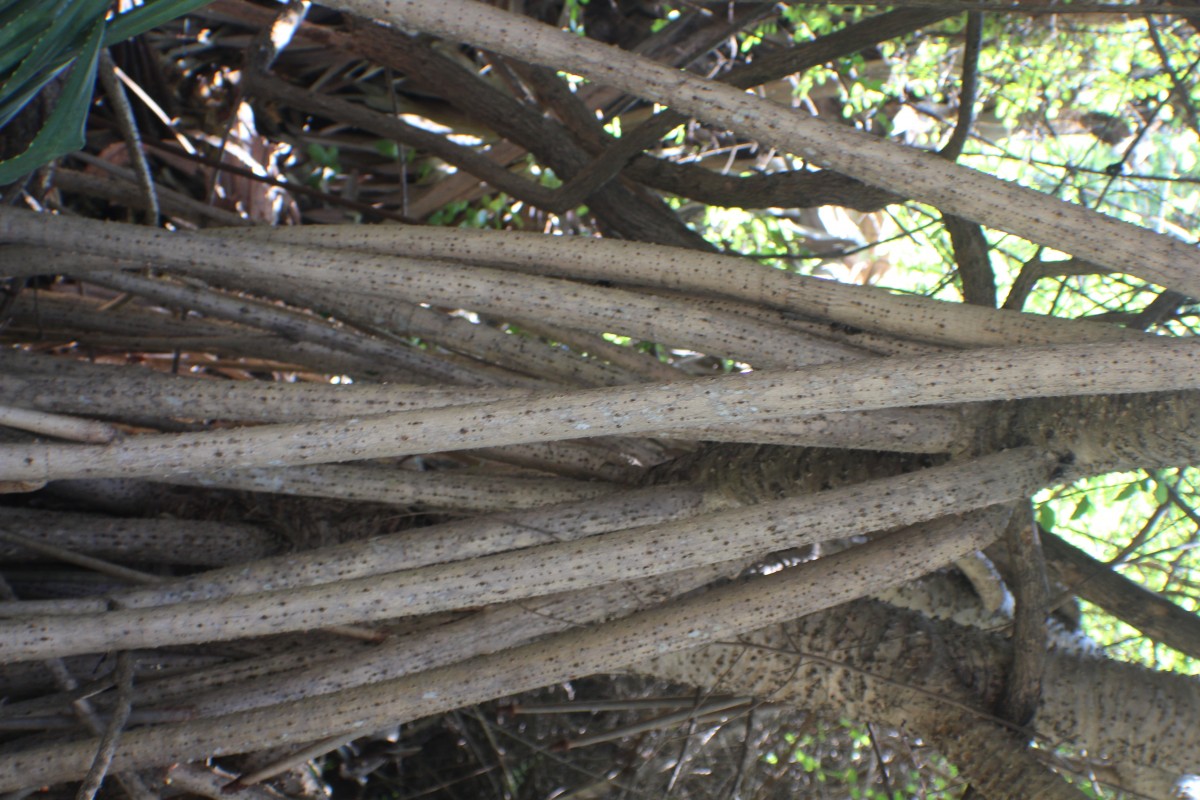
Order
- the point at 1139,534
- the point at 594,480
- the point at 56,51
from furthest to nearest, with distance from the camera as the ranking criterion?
the point at 1139,534 → the point at 594,480 → the point at 56,51

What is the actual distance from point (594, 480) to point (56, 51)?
90cm

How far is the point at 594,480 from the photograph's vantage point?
1.67 meters

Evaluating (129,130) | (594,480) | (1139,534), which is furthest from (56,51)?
(1139,534)

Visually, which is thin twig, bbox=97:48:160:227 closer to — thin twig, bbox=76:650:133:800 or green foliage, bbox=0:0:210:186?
green foliage, bbox=0:0:210:186

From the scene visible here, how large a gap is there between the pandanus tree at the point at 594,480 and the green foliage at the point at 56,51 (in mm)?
266

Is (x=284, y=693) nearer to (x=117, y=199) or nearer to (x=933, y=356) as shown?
(x=933, y=356)

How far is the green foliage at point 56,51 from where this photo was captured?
1.20m

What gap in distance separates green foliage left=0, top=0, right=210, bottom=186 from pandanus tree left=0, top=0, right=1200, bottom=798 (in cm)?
27

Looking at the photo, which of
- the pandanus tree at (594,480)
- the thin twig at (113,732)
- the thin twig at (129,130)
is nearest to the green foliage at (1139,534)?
the pandanus tree at (594,480)

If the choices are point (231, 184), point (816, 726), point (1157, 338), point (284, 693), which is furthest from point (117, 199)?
point (1157, 338)

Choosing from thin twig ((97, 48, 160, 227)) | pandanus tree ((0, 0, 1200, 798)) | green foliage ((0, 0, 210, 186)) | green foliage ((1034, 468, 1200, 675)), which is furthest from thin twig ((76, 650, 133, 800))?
green foliage ((1034, 468, 1200, 675))

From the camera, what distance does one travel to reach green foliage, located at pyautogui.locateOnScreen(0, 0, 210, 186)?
1200 mm

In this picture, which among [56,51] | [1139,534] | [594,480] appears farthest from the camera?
[1139,534]

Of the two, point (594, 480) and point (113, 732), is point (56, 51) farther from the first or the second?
point (594, 480)
